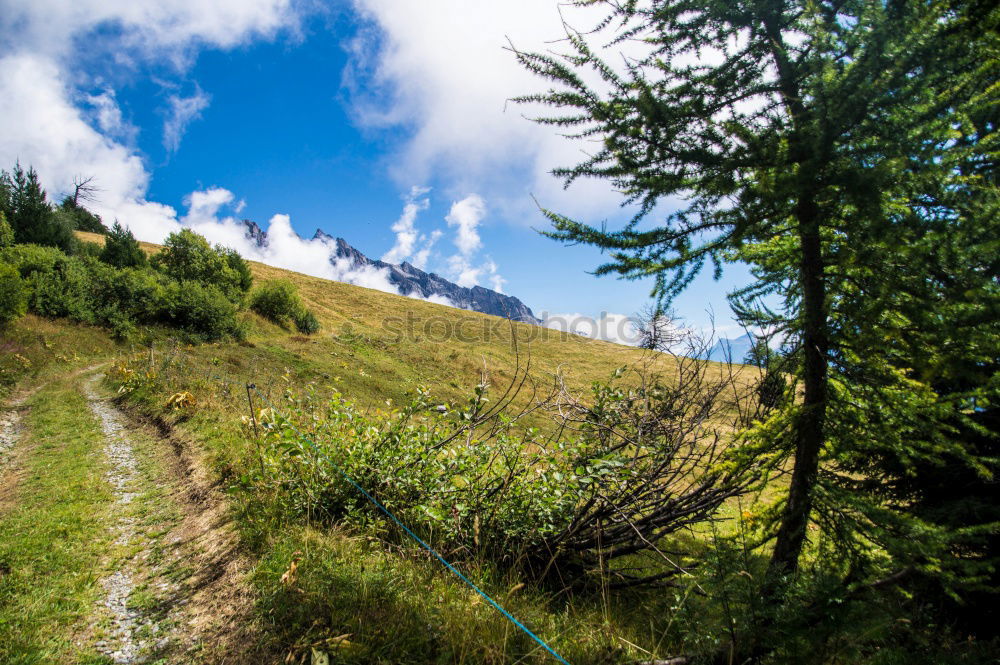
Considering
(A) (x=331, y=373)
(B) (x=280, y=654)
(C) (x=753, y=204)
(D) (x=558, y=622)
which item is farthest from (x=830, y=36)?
(A) (x=331, y=373)

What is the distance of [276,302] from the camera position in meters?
36.3

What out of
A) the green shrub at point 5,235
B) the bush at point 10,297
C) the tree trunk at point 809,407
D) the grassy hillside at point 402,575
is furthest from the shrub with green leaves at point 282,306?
the tree trunk at point 809,407

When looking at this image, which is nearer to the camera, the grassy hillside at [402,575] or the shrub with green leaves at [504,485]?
the grassy hillside at [402,575]

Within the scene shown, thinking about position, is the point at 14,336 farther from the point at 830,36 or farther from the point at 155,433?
the point at 830,36

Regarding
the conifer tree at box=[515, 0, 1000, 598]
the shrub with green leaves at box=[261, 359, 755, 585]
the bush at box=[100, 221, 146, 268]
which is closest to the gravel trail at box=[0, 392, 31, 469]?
the shrub with green leaves at box=[261, 359, 755, 585]

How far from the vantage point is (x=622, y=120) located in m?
3.11

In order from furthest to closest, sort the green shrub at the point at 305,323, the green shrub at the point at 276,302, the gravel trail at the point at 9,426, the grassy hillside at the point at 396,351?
the green shrub at the point at 305,323 → the green shrub at the point at 276,302 → the grassy hillside at the point at 396,351 → the gravel trail at the point at 9,426

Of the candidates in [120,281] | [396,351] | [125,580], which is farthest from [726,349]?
[120,281]

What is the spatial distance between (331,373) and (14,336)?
13.0m

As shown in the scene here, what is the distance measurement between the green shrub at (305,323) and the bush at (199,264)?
478cm

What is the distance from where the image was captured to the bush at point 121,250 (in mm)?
33781

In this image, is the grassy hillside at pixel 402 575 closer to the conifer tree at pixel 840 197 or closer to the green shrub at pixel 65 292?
the conifer tree at pixel 840 197

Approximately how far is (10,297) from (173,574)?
23.4 meters

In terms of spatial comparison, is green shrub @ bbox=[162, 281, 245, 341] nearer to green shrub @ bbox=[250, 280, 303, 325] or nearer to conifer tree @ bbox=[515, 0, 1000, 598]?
green shrub @ bbox=[250, 280, 303, 325]
